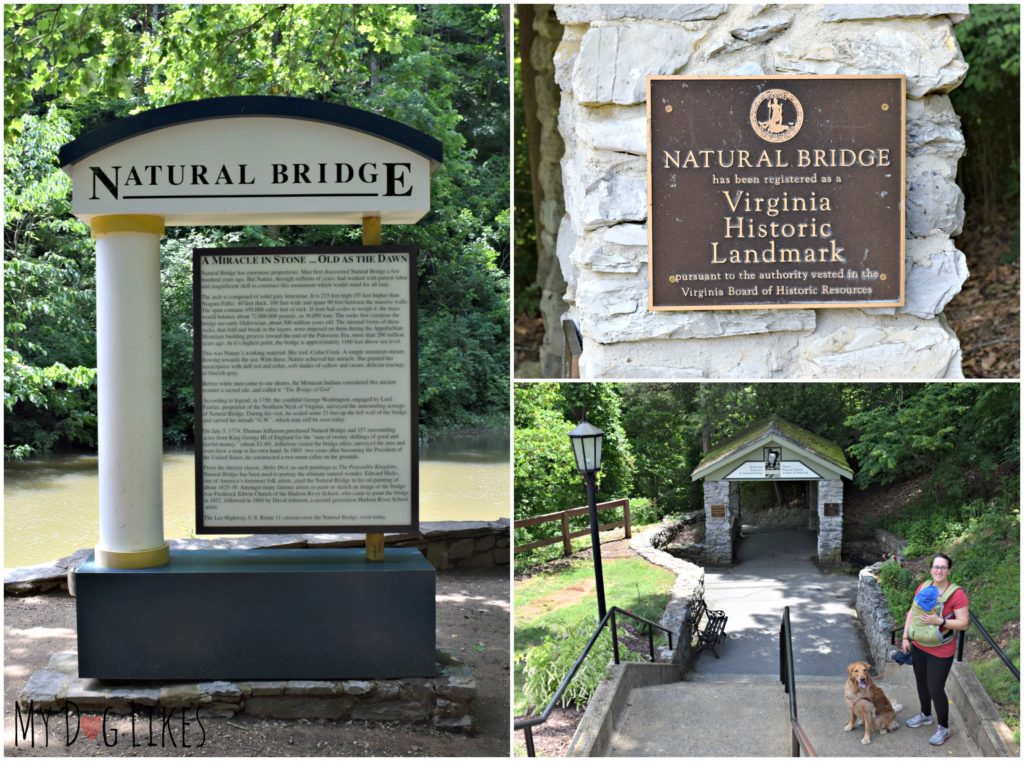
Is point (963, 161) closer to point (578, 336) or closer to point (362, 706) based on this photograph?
point (578, 336)

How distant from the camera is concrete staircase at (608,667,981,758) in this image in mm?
5168

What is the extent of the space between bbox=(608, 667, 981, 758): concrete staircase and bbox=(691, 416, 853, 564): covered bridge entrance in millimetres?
1905

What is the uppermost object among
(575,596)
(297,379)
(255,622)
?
(297,379)

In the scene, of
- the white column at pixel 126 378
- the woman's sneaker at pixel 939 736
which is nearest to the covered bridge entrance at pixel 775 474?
the woman's sneaker at pixel 939 736

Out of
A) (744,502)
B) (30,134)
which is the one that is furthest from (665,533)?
(30,134)

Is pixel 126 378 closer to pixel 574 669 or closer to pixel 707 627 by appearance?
pixel 574 669

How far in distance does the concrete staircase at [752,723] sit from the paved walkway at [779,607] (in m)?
0.74

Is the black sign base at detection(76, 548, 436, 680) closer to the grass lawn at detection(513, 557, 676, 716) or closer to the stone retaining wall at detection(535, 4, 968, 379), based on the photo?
the grass lawn at detection(513, 557, 676, 716)

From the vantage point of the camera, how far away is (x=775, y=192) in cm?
446

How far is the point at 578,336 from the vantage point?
5.28m

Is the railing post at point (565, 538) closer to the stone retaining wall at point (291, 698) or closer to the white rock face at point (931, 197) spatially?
the stone retaining wall at point (291, 698)

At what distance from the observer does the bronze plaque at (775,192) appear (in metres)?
4.39

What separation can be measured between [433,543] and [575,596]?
120 centimetres

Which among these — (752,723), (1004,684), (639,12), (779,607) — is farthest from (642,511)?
(639,12)
